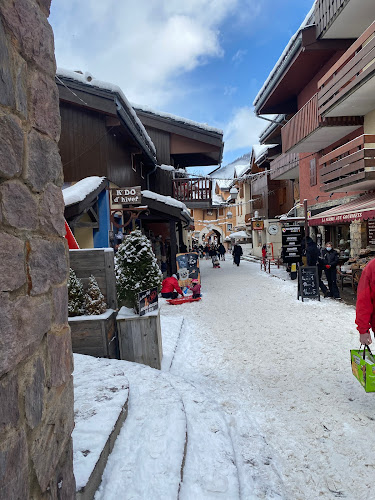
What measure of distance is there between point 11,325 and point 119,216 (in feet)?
33.8

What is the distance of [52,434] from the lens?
4.99 feet

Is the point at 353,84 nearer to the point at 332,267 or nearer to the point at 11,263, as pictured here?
the point at 332,267

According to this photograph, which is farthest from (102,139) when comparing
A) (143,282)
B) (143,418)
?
(143,418)

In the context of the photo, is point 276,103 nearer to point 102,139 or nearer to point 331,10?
point 331,10

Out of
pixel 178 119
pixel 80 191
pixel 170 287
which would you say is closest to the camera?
pixel 80 191

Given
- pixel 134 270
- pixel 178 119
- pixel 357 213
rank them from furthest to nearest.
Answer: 1. pixel 178 119
2. pixel 357 213
3. pixel 134 270

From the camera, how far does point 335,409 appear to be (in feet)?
12.3

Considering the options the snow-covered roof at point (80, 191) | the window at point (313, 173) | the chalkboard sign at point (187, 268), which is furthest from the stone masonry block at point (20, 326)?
the window at point (313, 173)

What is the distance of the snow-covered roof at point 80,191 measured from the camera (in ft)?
22.6

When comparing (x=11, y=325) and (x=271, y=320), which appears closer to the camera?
(x=11, y=325)

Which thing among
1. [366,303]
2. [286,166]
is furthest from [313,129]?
[366,303]

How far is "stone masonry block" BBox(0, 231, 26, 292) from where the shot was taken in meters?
1.20

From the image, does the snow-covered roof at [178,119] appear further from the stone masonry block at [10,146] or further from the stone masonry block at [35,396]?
the stone masonry block at [35,396]

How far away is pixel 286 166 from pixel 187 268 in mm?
12343
